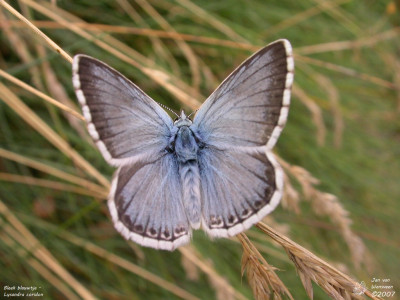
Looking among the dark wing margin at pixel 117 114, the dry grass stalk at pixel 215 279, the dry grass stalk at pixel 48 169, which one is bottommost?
the dry grass stalk at pixel 215 279

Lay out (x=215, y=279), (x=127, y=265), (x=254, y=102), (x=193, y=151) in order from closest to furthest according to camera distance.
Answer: (x=254, y=102) → (x=193, y=151) → (x=215, y=279) → (x=127, y=265)

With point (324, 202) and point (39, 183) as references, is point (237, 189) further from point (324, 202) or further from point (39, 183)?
point (39, 183)

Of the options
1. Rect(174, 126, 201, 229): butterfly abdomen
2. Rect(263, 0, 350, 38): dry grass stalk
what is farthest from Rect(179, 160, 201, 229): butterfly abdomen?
Rect(263, 0, 350, 38): dry grass stalk

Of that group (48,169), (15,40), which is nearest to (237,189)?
(48,169)

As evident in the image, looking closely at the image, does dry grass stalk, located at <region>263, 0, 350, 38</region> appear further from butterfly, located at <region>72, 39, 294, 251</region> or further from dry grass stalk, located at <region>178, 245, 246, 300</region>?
dry grass stalk, located at <region>178, 245, 246, 300</region>

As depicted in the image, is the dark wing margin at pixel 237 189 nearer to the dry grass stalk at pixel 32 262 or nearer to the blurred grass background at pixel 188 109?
the blurred grass background at pixel 188 109

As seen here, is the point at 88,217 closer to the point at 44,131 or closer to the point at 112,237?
the point at 112,237

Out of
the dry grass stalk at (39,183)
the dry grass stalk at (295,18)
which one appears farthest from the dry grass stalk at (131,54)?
the dry grass stalk at (295,18)
